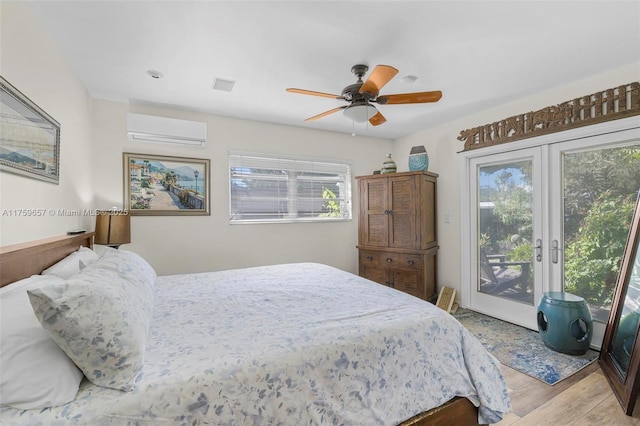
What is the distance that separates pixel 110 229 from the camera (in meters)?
2.64

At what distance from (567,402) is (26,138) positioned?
361 centimetres

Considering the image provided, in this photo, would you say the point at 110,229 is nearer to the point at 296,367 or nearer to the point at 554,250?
the point at 296,367

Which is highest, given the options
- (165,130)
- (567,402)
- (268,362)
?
(165,130)

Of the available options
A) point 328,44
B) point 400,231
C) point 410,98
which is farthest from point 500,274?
point 328,44

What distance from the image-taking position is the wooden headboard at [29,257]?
1.26 m

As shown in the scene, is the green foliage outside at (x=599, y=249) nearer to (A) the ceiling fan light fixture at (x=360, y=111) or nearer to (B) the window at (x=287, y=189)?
(A) the ceiling fan light fixture at (x=360, y=111)

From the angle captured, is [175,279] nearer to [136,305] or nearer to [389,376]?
[136,305]

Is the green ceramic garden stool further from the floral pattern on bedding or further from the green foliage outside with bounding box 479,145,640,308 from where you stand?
the floral pattern on bedding

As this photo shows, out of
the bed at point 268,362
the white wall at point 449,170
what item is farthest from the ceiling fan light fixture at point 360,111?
the white wall at point 449,170

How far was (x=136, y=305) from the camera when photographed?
1.27 m

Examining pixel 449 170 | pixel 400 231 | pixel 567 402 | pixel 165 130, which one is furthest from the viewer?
pixel 449 170

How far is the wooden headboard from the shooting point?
1260 millimetres

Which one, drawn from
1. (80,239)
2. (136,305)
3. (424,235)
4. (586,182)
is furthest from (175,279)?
(586,182)

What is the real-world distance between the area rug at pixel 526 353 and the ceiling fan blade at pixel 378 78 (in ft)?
7.83
